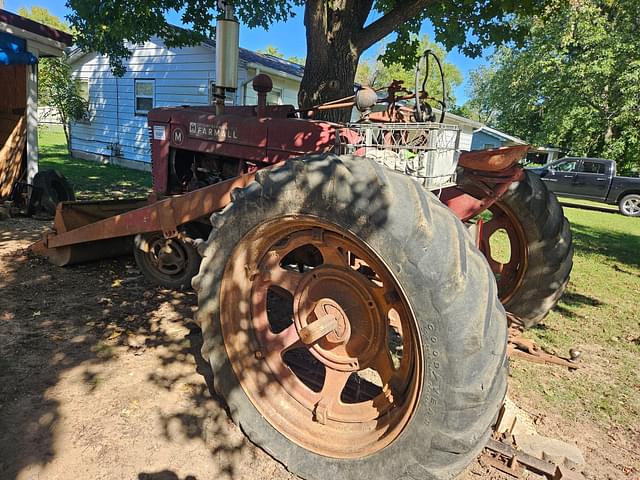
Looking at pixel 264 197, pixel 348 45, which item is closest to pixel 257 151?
pixel 264 197

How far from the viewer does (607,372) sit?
12.1 feet

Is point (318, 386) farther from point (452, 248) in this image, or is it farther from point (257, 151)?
point (257, 151)

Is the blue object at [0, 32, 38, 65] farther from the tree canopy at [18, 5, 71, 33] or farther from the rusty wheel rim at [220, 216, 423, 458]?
the tree canopy at [18, 5, 71, 33]

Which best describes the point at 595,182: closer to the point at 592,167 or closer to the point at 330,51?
the point at 592,167

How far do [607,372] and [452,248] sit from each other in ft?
8.61

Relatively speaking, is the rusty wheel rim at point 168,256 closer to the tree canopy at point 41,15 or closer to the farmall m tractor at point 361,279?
the farmall m tractor at point 361,279

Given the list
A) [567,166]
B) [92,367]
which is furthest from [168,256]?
[567,166]

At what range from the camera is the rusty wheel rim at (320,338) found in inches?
91.2

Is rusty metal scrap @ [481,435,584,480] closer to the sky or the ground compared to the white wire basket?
closer to the ground

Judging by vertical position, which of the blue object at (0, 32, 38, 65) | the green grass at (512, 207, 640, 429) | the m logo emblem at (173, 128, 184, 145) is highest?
the blue object at (0, 32, 38, 65)

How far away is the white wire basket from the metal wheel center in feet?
2.42

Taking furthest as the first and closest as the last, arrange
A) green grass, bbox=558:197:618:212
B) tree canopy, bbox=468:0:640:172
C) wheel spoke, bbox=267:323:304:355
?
tree canopy, bbox=468:0:640:172
green grass, bbox=558:197:618:212
wheel spoke, bbox=267:323:304:355

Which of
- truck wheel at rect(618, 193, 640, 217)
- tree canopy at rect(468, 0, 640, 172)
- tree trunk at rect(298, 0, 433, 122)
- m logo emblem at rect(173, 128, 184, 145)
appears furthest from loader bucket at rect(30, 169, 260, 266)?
tree canopy at rect(468, 0, 640, 172)

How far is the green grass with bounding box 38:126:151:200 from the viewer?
32.3 ft
